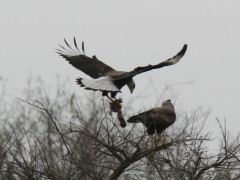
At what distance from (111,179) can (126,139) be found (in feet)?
2.09

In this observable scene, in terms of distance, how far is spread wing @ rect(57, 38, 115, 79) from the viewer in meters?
6.64

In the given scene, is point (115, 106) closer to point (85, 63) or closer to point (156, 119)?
point (156, 119)

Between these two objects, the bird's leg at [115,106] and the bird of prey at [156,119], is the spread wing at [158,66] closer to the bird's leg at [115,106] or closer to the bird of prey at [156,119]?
the bird's leg at [115,106]

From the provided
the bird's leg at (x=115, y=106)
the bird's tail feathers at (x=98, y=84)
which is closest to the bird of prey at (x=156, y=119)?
the bird's leg at (x=115, y=106)

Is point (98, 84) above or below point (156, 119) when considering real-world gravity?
above

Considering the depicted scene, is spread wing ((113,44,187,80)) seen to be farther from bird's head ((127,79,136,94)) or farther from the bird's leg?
the bird's leg

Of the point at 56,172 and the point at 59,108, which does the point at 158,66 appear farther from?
the point at 59,108

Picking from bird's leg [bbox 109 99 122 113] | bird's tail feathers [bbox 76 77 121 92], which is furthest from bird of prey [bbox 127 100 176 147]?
bird's tail feathers [bbox 76 77 121 92]

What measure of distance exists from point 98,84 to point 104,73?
39.1 inches

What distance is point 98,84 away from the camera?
5547 millimetres

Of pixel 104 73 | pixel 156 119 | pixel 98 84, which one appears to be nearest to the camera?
pixel 98 84

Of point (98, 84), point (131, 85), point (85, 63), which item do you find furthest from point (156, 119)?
point (85, 63)

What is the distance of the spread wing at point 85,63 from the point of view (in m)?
6.64

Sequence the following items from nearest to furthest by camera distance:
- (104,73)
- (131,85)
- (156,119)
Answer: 1. (156,119)
2. (131,85)
3. (104,73)
